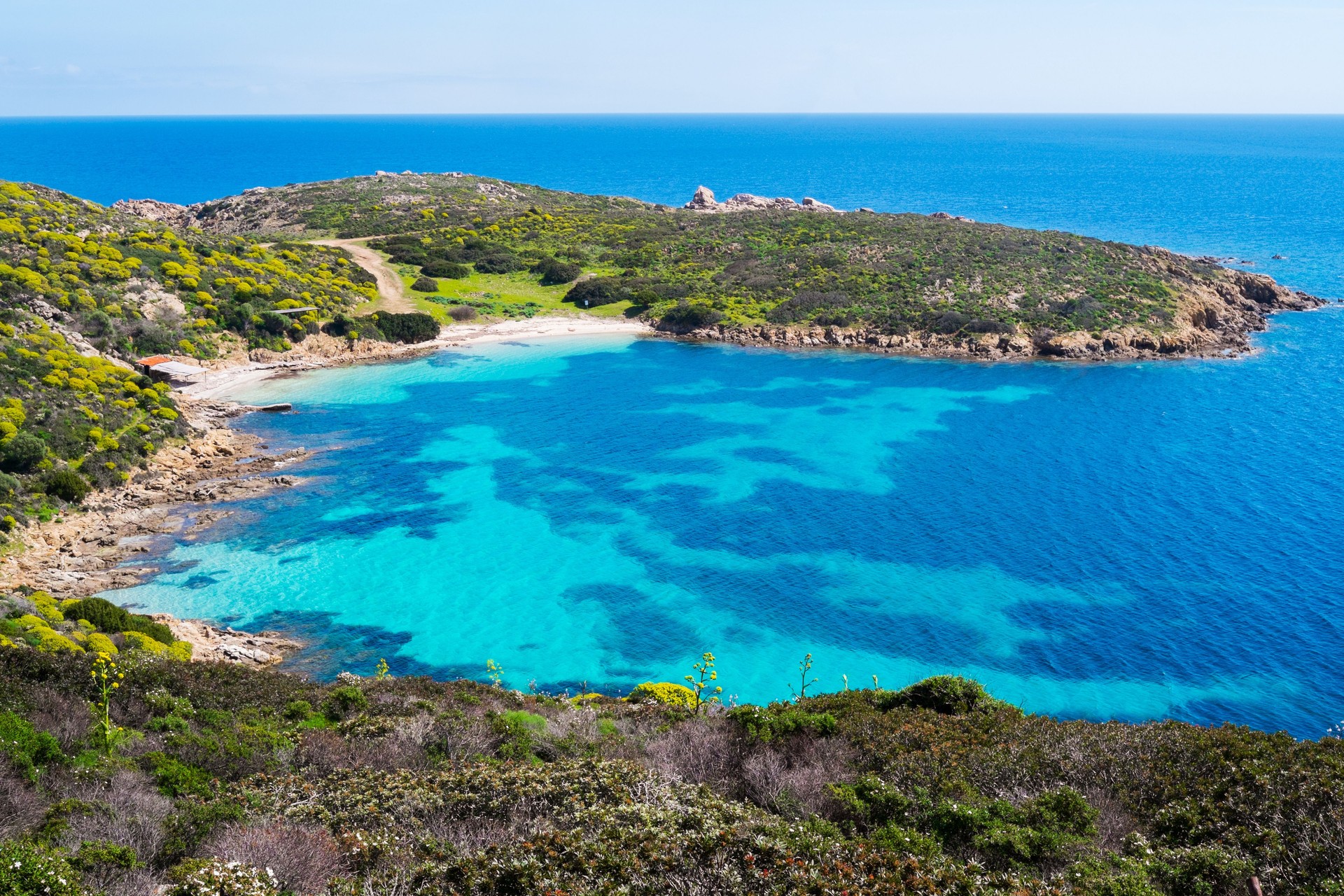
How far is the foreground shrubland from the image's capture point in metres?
12.8

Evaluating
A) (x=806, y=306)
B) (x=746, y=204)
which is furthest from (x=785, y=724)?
(x=746, y=204)

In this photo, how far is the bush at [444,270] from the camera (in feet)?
287

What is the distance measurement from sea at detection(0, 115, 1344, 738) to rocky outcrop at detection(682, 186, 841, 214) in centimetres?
7051

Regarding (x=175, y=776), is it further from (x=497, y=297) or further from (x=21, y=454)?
(x=497, y=297)

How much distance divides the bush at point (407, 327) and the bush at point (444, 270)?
546 inches

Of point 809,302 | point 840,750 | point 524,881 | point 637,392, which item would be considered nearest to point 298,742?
point 524,881

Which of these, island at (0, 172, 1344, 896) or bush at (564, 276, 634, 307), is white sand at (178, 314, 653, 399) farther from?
island at (0, 172, 1344, 896)

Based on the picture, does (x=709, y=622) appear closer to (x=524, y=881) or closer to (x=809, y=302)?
(x=524, y=881)

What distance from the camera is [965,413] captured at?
60062 millimetres

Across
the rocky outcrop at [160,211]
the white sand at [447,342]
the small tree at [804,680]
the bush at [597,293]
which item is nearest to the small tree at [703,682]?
the small tree at [804,680]

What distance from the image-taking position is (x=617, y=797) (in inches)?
615

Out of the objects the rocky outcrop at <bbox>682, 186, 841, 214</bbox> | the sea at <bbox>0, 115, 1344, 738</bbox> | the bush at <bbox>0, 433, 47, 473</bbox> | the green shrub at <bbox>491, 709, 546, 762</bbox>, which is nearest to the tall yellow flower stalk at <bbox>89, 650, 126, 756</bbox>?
the green shrub at <bbox>491, 709, 546, 762</bbox>

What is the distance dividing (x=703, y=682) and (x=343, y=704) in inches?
414

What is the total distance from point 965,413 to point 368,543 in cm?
4234
